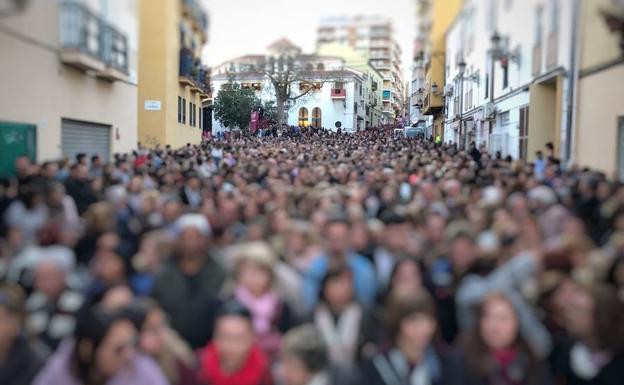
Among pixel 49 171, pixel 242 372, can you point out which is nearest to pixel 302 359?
pixel 242 372

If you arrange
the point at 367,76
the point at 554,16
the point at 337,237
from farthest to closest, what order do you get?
the point at 367,76 → the point at 554,16 → the point at 337,237

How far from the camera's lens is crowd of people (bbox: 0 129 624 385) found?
3.39 metres

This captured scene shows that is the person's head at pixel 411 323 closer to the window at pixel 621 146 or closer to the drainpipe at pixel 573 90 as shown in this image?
the window at pixel 621 146

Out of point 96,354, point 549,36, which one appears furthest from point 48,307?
point 549,36

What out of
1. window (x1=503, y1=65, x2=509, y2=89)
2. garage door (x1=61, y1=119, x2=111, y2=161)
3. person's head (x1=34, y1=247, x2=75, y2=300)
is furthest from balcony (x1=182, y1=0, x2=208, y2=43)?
person's head (x1=34, y1=247, x2=75, y2=300)

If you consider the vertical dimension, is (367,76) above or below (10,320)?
above

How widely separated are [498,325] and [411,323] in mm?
484

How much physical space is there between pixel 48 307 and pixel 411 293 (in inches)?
92.9

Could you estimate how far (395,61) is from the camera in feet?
362

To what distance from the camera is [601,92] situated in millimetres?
12422

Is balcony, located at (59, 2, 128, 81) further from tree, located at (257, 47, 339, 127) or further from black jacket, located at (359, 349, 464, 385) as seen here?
tree, located at (257, 47, 339, 127)

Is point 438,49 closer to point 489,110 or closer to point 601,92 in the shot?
point 489,110

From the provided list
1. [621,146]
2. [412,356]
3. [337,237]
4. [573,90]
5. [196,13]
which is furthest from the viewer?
[196,13]

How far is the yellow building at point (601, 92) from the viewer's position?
11.5 metres
